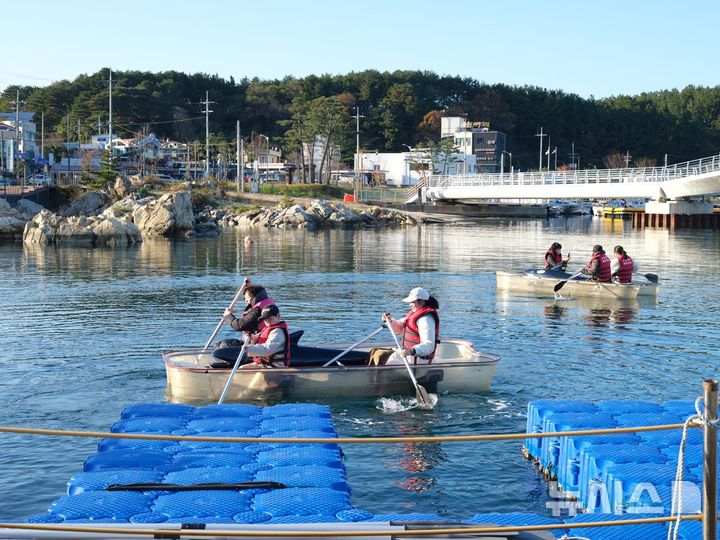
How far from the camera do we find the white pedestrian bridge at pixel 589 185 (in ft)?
228

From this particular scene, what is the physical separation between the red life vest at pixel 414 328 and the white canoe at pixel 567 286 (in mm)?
13292

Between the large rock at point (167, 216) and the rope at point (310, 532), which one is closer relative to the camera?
the rope at point (310, 532)

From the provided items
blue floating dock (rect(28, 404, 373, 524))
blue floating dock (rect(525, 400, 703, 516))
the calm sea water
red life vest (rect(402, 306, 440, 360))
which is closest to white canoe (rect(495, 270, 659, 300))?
the calm sea water

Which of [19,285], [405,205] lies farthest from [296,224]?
[19,285]

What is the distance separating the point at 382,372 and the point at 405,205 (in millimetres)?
81456

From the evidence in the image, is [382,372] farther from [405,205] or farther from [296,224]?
[405,205]

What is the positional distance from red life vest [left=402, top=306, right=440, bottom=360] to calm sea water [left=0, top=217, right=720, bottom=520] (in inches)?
41.8

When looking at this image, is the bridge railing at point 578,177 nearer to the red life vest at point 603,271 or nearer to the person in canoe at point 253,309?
the red life vest at point 603,271

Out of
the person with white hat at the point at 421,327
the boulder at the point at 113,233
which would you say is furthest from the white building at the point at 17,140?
the person with white hat at the point at 421,327

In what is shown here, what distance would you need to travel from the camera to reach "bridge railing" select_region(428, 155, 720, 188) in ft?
242

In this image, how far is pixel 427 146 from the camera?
394 ft

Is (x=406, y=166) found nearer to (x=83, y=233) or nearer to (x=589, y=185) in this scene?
(x=589, y=185)

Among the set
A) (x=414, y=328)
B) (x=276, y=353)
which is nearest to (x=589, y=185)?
(x=414, y=328)

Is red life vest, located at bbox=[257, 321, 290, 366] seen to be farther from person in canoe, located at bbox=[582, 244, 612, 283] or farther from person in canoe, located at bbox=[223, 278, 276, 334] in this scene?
person in canoe, located at bbox=[582, 244, 612, 283]
